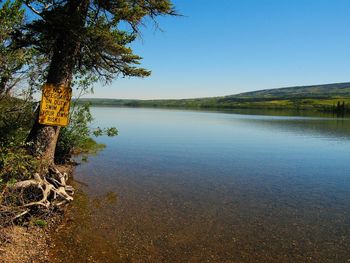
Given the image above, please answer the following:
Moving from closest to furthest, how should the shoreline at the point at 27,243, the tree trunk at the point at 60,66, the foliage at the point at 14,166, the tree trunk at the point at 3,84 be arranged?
the shoreline at the point at 27,243, the foliage at the point at 14,166, the tree trunk at the point at 60,66, the tree trunk at the point at 3,84

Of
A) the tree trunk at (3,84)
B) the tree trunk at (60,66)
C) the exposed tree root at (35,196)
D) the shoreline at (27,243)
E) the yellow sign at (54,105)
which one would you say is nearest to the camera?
the shoreline at (27,243)

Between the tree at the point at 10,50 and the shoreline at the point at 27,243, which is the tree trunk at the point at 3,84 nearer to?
the tree at the point at 10,50

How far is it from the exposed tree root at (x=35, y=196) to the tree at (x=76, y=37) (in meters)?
0.99

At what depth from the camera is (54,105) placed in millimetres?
13547

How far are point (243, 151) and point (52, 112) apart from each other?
72.8 feet

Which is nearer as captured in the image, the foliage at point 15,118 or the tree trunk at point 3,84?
the tree trunk at point 3,84

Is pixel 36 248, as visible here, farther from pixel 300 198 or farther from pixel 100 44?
pixel 300 198

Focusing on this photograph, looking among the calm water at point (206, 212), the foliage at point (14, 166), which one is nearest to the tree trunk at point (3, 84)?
the foliage at point (14, 166)

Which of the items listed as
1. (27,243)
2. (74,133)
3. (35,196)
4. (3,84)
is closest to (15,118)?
(3,84)

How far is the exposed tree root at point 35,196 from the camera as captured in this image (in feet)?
32.4

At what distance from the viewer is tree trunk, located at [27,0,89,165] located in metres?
13.1

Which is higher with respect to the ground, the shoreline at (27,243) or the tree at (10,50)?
the tree at (10,50)

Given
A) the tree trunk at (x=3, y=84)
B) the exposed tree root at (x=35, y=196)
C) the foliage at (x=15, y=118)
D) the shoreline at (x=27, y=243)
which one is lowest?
the shoreline at (x=27, y=243)

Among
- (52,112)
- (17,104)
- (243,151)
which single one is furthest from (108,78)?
(243,151)
